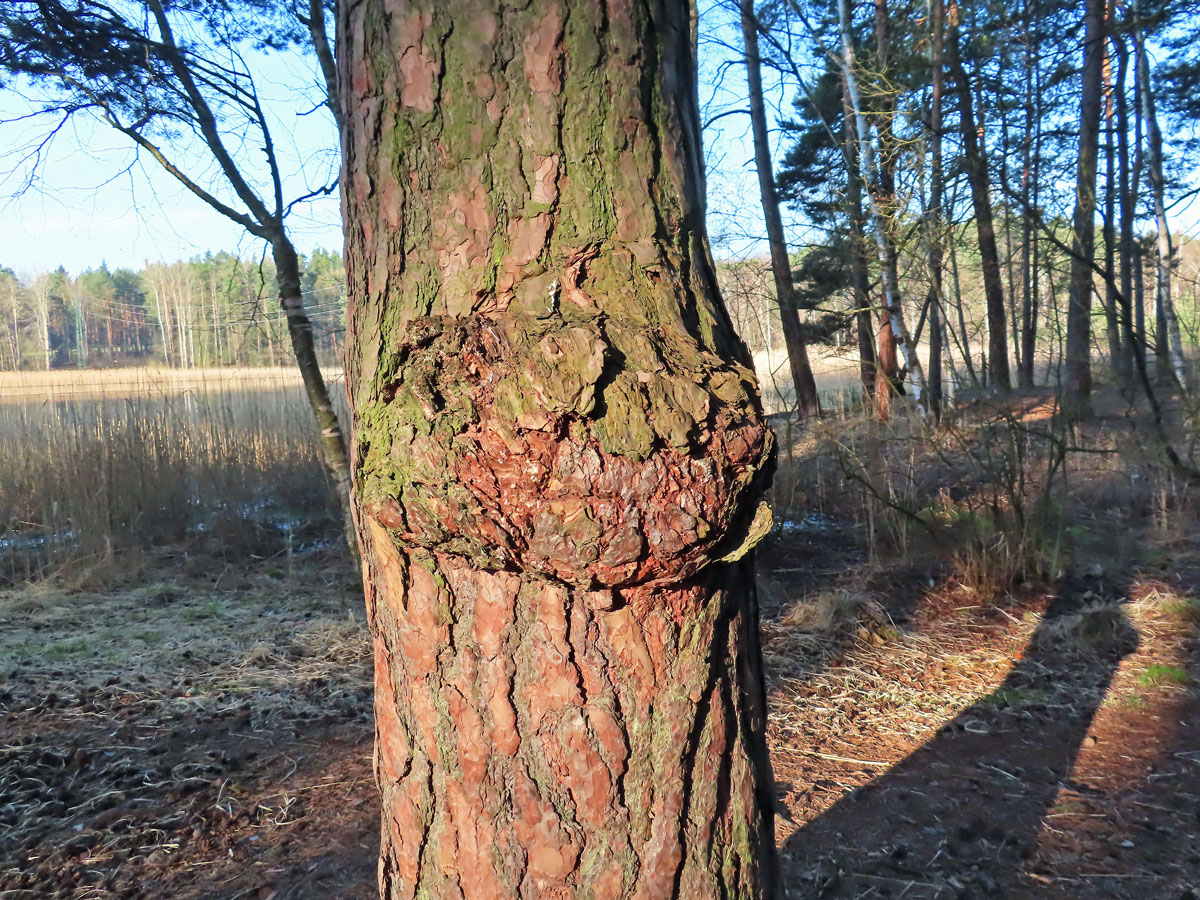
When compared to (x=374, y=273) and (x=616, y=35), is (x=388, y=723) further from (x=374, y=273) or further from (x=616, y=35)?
(x=616, y=35)

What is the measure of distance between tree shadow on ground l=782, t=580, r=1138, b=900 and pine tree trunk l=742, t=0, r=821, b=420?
7962mm

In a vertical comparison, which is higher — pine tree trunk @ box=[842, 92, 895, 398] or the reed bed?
pine tree trunk @ box=[842, 92, 895, 398]

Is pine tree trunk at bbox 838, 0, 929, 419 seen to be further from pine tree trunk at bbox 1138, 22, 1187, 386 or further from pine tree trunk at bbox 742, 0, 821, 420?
pine tree trunk at bbox 1138, 22, 1187, 386

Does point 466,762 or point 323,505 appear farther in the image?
point 323,505

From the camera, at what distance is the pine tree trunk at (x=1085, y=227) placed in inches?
238

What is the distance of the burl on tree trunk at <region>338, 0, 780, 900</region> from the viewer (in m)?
1.07

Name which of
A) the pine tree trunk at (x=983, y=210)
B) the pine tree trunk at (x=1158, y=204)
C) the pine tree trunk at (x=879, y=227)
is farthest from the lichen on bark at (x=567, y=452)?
the pine tree trunk at (x=1158, y=204)

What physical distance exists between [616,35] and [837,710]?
302cm

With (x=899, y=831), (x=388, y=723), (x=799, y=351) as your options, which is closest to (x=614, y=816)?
(x=388, y=723)

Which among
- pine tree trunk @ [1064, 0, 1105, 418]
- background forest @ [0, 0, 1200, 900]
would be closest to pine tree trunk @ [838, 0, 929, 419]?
background forest @ [0, 0, 1200, 900]

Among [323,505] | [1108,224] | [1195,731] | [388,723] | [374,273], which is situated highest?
[1108,224]

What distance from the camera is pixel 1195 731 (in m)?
3.16

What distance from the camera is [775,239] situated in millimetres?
11859

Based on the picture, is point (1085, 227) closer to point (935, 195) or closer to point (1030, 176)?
point (1030, 176)
